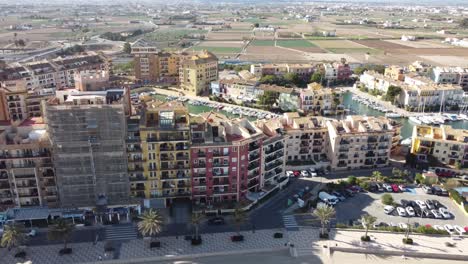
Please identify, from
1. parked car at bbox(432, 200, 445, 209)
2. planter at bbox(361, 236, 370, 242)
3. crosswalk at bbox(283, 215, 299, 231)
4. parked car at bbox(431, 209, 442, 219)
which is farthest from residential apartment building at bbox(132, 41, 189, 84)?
planter at bbox(361, 236, 370, 242)

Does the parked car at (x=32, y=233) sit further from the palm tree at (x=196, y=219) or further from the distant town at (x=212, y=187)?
the palm tree at (x=196, y=219)

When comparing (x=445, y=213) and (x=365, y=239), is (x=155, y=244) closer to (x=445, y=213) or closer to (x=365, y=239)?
(x=365, y=239)

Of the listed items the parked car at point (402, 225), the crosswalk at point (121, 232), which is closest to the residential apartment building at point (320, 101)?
the parked car at point (402, 225)

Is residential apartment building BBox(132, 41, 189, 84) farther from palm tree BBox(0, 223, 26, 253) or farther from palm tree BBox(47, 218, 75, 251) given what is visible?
palm tree BBox(0, 223, 26, 253)

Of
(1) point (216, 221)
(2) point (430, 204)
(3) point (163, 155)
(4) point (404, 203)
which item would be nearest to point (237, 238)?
(1) point (216, 221)

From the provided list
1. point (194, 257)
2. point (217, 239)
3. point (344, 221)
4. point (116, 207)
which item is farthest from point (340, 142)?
point (116, 207)

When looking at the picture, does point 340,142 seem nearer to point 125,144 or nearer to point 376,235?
point 376,235
